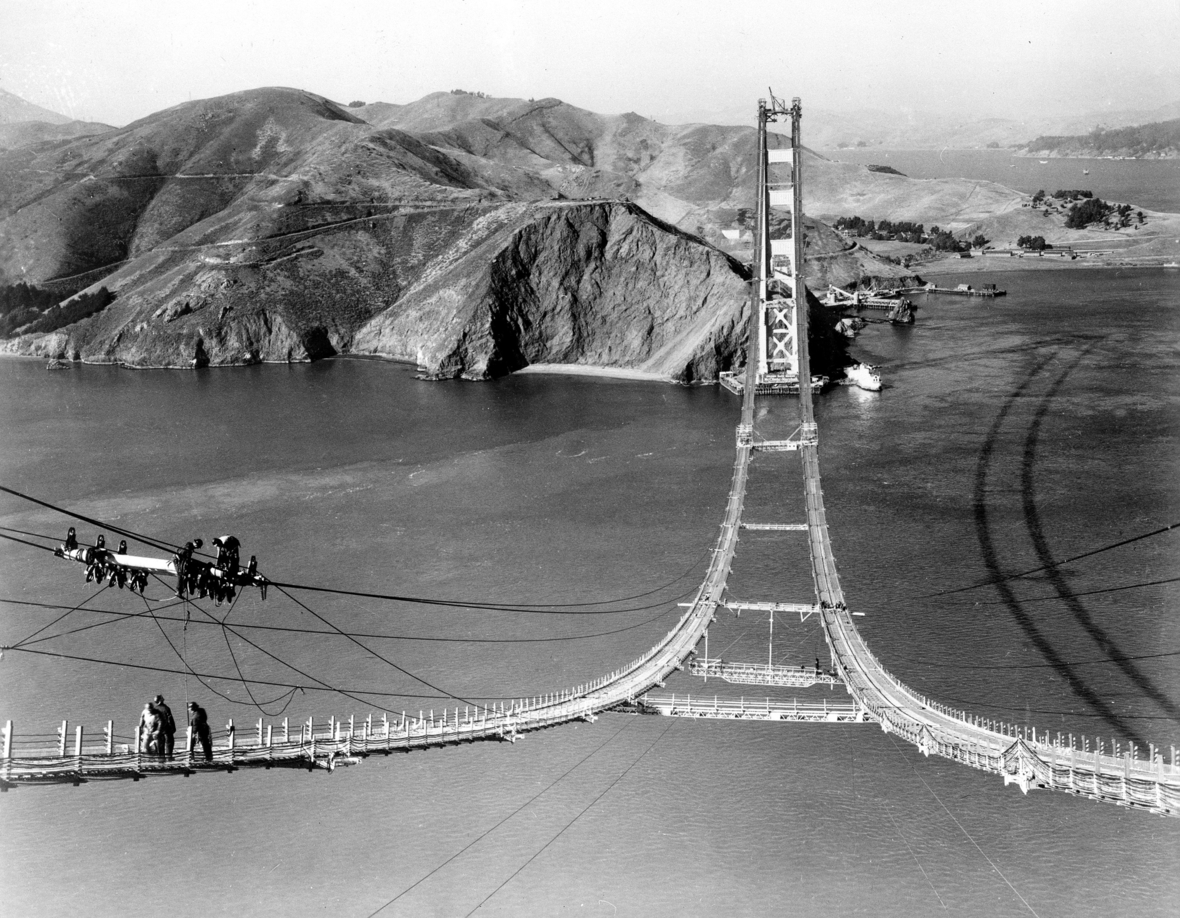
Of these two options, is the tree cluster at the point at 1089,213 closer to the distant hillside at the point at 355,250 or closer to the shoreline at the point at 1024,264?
the distant hillside at the point at 355,250

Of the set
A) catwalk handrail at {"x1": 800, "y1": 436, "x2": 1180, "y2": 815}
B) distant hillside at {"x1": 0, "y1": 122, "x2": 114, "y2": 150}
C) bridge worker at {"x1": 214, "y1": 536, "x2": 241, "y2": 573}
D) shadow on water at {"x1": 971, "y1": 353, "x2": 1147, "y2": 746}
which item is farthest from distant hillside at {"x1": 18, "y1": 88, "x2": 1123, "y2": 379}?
bridge worker at {"x1": 214, "y1": 536, "x2": 241, "y2": 573}

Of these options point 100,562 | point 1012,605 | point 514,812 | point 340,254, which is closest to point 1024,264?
point 340,254

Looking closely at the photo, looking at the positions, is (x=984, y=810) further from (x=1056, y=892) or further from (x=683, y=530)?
(x=683, y=530)

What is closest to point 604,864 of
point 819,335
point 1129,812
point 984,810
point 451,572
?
point 984,810

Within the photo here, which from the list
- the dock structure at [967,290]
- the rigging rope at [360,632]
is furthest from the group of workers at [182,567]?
the dock structure at [967,290]

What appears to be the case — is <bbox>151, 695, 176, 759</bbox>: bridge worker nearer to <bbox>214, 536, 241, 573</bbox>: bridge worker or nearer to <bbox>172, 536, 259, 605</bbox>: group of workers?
<bbox>172, 536, 259, 605</bbox>: group of workers
